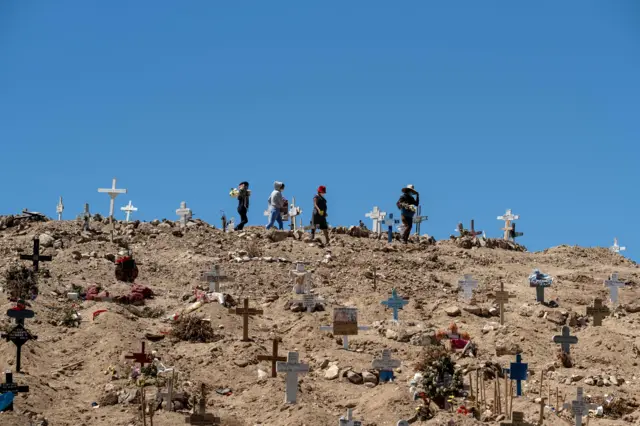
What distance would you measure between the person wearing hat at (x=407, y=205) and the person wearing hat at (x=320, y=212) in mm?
2804

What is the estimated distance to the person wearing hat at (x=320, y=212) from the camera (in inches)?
1532

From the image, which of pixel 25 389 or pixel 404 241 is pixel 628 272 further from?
pixel 25 389

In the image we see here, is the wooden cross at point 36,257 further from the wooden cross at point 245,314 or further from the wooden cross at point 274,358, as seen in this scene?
the wooden cross at point 274,358

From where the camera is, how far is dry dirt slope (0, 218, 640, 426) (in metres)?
24.1

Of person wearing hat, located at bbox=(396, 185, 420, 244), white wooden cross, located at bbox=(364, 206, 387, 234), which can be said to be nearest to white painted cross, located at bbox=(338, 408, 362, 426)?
person wearing hat, located at bbox=(396, 185, 420, 244)

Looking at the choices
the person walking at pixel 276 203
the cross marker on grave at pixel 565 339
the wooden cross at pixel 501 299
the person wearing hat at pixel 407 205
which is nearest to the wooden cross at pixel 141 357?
the cross marker on grave at pixel 565 339

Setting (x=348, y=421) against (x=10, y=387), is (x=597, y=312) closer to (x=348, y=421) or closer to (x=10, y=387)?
(x=348, y=421)

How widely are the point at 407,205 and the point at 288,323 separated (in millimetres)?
11547

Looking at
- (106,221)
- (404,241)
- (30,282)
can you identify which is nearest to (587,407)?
(30,282)

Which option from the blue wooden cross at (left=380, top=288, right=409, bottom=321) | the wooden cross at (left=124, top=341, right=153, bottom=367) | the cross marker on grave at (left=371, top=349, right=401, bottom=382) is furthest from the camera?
the blue wooden cross at (left=380, top=288, right=409, bottom=321)

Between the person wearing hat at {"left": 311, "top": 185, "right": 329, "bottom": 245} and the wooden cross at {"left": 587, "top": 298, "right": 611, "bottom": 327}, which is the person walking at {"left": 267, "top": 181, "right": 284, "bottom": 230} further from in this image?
the wooden cross at {"left": 587, "top": 298, "right": 611, "bottom": 327}

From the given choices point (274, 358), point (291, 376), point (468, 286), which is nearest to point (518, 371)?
point (291, 376)

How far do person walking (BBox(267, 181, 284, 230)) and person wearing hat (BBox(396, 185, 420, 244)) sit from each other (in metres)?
3.83

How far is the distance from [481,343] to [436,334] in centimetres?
104
